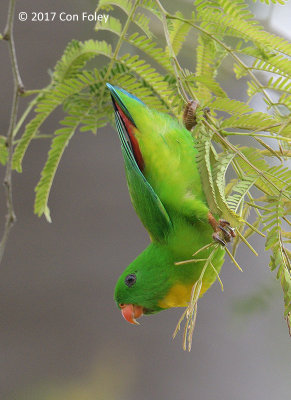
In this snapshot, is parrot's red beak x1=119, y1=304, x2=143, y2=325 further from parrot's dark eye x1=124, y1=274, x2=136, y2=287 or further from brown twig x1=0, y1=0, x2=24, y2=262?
brown twig x1=0, y1=0, x2=24, y2=262

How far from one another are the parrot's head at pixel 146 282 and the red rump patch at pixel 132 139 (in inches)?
4.5

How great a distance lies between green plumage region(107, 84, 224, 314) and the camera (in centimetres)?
46

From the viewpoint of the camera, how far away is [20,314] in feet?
3.90

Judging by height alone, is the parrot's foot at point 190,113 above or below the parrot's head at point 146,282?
above

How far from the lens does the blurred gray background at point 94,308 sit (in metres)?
1.18

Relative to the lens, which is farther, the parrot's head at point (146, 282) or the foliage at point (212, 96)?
the parrot's head at point (146, 282)

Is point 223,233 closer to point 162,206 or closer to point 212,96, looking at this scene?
point 162,206

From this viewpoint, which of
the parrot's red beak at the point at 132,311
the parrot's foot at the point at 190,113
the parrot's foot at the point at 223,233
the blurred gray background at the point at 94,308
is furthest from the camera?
the blurred gray background at the point at 94,308

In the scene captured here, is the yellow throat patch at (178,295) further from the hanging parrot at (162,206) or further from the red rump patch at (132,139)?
the red rump patch at (132,139)

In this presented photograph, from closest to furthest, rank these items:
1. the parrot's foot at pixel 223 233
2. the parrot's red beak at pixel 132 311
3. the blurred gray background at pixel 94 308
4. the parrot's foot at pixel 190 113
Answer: the parrot's foot at pixel 223 233
the parrot's foot at pixel 190 113
the parrot's red beak at pixel 132 311
the blurred gray background at pixel 94 308

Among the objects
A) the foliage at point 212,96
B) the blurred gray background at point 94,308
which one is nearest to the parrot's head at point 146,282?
the foliage at point 212,96

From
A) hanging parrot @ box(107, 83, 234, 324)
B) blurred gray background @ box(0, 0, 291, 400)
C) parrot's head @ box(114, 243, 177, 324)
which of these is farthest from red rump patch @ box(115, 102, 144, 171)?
blurred gray background @ box(0, 0, 291, 400)

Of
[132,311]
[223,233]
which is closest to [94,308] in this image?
[132,311]

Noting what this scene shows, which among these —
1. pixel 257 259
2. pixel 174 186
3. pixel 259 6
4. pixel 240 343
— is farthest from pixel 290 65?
pixel 240 343
